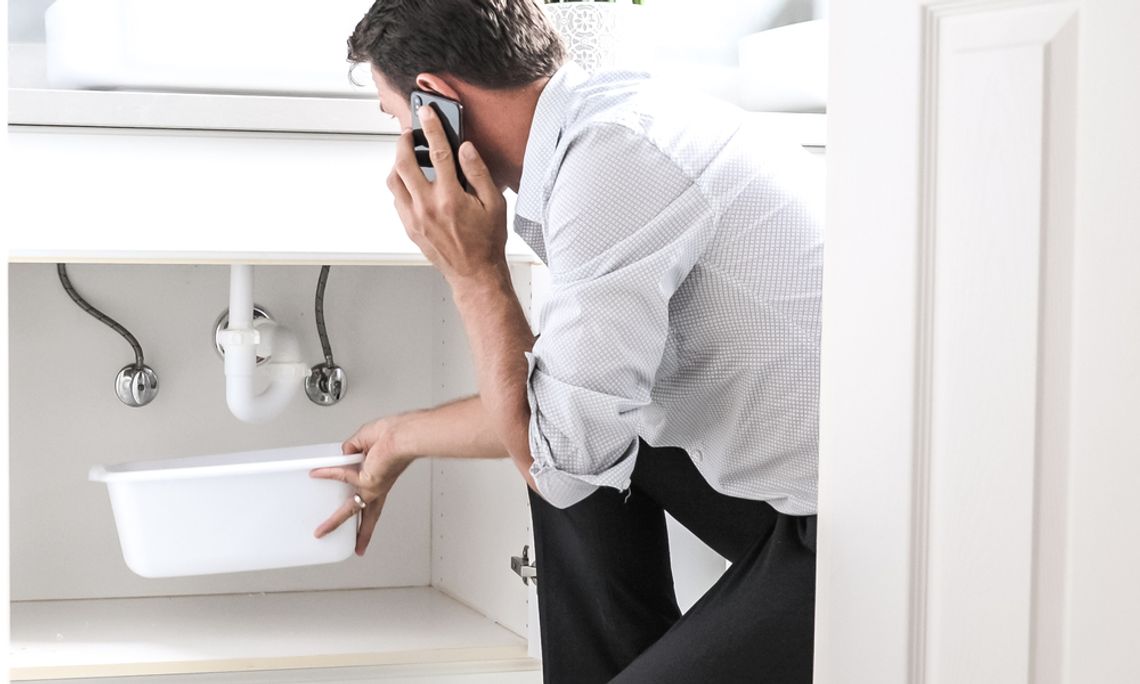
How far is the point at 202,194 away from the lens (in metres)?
1.15

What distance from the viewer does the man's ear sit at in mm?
1068

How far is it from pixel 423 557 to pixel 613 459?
0.87 m

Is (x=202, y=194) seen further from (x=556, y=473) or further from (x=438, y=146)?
(x=556, y=473)

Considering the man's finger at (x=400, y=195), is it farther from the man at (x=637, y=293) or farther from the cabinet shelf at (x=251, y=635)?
the cabinet shelf at (x=251, y=635)

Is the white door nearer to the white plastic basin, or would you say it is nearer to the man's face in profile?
the man's face in profile

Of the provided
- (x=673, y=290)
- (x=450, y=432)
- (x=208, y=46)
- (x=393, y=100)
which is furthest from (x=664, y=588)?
(x=208, y=46)

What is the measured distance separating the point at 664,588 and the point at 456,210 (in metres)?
0.44

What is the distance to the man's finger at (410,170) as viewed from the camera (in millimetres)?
1084

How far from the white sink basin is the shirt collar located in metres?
0.24

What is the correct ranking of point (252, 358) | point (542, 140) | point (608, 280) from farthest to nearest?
point (252, 358) < point (542, 140) < point (608, 280)

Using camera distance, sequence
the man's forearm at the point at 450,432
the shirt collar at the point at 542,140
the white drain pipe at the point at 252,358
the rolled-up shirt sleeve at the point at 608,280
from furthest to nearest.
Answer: the white drain pipe at the point at 252,358
the man's forearm at the point at 450,432
the shirt collar at the point at 542,140
the rolled-up shirt sleeve at the point at 608,280

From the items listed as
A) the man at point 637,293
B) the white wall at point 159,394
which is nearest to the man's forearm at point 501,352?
the man at point 637,293

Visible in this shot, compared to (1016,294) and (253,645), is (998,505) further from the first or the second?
(253,645)

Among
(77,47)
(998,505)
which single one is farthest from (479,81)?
(998,505)
